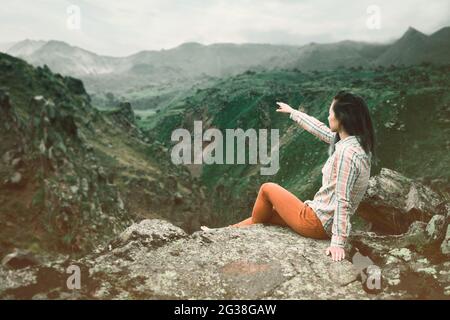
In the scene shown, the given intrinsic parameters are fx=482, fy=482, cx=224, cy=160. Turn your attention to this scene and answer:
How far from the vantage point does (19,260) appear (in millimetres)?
7016

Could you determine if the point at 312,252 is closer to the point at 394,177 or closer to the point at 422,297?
the point at 422,297

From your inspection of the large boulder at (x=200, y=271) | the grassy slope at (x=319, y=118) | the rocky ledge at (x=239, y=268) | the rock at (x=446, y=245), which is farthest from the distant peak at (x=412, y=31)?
the large boulder at (x=200, y=271)

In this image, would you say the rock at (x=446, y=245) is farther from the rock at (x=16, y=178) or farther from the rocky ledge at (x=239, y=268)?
the rock at (x=16, y=178)

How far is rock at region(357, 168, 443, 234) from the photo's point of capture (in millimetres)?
8594

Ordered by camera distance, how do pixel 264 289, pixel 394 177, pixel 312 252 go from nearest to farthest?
pixel 264 289 → pixel 312 252 → pixel 394 177

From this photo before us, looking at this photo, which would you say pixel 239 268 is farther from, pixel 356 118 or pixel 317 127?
pixel 356 118

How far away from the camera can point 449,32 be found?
140000 mm

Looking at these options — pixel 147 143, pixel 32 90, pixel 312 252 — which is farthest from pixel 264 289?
pixel 147 143

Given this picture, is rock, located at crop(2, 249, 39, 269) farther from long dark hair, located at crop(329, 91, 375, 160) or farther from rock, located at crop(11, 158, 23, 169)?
rock, located at crop(11, 158, 23, 169)

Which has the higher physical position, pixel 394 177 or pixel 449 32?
pixel 449 32

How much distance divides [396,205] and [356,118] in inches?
119
